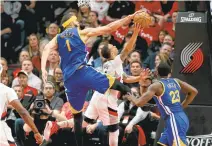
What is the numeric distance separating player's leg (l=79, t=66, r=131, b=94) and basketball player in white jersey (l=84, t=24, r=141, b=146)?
1.35 m

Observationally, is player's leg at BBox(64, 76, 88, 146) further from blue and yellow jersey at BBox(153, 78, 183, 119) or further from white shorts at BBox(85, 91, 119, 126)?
blue and yellow jersey at BBox(153, 78, 183, 119)

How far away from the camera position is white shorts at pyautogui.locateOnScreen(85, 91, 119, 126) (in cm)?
1288

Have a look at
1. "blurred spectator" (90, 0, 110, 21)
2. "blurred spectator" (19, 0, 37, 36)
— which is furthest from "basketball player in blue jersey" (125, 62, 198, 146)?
"blurred spectator" (19, 0, 37, 36)

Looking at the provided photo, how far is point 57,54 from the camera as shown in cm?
1675

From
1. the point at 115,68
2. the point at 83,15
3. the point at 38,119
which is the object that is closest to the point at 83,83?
the point at 115,68

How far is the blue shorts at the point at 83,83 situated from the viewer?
38.0ft

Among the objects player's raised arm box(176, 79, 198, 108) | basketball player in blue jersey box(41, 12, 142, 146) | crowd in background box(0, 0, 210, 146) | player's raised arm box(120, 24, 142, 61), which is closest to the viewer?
player's raised arm box(176, 79, 198, 108)

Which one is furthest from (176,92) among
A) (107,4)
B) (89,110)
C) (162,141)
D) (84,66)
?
(107,4)

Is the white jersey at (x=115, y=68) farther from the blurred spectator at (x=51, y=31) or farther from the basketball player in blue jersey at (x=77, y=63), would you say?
the blurred spectator at (x=51, y=31)

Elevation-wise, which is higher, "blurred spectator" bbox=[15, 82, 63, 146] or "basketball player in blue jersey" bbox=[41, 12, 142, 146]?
"basketball player in blue jersey" bbox=[41, 12, 142, 146]

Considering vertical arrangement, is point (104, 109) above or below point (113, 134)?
above

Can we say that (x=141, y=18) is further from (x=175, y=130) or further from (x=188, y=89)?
(x=175, y=130)

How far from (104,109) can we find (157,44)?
4.74 m

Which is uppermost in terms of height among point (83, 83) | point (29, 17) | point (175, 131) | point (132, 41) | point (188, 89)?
point (29, 17)
